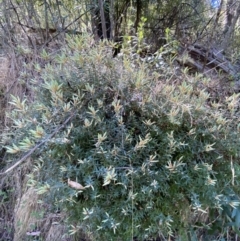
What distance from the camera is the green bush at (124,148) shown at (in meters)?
1.16

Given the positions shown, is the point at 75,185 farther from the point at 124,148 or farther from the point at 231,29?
the point at 231,29

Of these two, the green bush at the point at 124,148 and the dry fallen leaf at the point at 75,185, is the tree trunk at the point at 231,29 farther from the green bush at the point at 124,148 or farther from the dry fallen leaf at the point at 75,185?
the dry fallen leaf at the point at 75,185

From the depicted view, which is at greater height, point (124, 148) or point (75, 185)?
point (124, 148)

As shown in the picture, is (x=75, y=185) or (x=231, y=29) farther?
(x=231, y=29)

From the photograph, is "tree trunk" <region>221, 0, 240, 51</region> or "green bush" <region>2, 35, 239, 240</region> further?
"tree trunk" <region>221, 0, 240, 51</region>

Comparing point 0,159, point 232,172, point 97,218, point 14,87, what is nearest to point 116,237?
point 97,218

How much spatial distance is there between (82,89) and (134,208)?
541mm

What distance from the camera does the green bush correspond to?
3.80ft

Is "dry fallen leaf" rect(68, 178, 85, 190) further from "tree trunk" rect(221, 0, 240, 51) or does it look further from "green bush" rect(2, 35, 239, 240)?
"tree trunk" rect(221, 0, 240, 51)

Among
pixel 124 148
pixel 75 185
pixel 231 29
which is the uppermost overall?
pixel 231 29

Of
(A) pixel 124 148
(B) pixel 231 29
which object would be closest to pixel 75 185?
(A) pixel 124 148

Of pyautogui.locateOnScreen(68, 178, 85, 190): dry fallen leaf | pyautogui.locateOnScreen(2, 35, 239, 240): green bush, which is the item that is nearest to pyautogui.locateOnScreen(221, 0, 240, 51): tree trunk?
pyautogui.locateOnScreen(2, 35, 239, 240): green bush

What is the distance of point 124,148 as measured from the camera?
3.86 ft

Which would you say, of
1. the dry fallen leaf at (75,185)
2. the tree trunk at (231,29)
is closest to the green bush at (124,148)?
the dry fallen leaf at (75,185)
